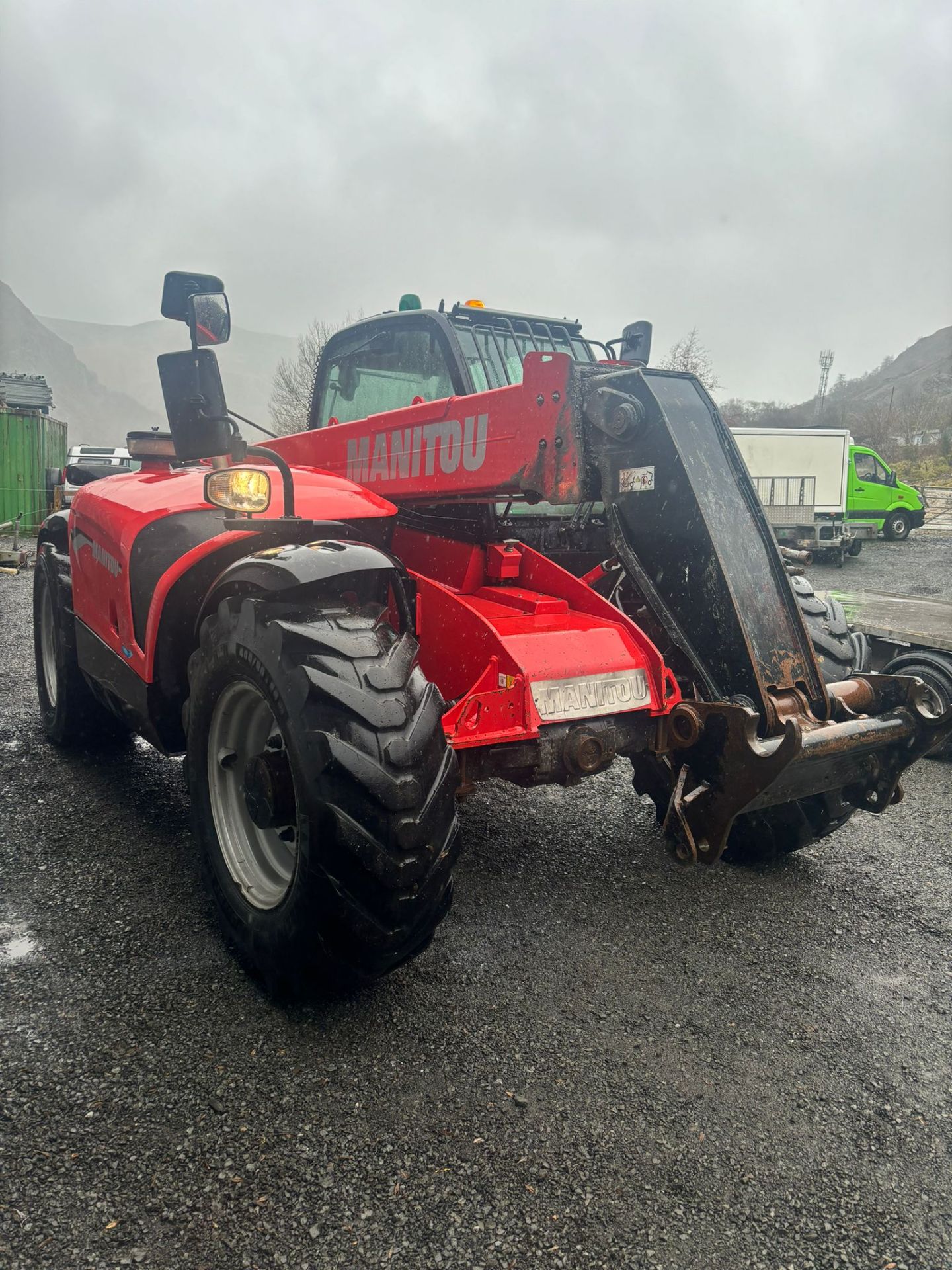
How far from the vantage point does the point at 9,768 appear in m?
4.36

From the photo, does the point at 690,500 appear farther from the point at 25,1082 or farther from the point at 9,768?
the point at 9,768

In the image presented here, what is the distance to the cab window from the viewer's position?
3.87m

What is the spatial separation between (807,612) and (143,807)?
306 cm

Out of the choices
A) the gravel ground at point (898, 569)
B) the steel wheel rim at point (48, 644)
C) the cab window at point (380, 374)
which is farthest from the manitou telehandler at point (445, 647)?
the gravel ground at point (898, 569)

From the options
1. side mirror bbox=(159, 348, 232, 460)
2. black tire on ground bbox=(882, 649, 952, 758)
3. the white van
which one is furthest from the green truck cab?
side mirror bbox=(159, 348, 232, 460)

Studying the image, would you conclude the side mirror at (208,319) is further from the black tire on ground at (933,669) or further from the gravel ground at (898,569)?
the gravel ground at (898,569)

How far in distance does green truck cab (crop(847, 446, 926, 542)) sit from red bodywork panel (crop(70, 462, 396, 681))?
20.4 metres

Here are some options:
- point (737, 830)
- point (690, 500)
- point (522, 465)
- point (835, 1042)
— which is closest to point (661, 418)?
point (690, 500)

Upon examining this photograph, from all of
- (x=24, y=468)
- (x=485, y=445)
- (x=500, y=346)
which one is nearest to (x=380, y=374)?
(x=500, y=346)

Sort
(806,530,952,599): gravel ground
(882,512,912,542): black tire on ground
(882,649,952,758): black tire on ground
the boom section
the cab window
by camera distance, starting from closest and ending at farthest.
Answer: the boom section
the cab window
(882,649,952,758): black tire on ground
(806,530,952,599): gravel ground
(882,512,912,542): black tire on ground

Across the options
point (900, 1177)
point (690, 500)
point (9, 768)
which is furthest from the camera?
point (9, 768)

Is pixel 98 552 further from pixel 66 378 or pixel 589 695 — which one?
pixel 66 378

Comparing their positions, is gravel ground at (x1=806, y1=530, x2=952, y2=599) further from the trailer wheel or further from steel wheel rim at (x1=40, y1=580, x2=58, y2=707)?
steel wheel rim at (x1=40, y1=580, x2=58, y2=707)

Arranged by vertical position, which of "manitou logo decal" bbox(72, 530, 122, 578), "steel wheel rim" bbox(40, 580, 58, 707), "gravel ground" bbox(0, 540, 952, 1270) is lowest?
"gravel ground" bbox(0, 540, 952, 1270)
